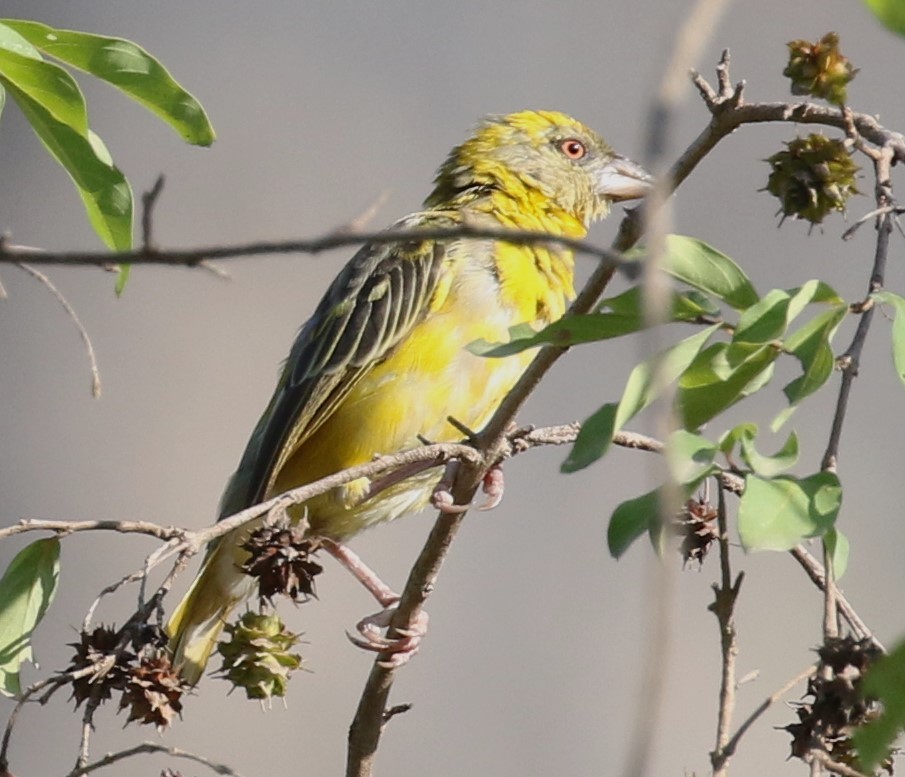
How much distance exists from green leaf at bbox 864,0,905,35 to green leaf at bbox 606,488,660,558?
74cm

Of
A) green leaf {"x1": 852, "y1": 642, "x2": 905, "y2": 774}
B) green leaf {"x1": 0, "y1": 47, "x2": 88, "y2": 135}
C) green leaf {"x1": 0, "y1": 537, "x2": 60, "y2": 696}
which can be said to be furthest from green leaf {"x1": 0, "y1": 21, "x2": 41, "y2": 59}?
green leaf {"x1": 852, "y1": 642, "x2": 905, "y2": 774}

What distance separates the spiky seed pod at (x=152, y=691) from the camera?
2.13 m

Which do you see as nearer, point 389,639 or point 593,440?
point 593,440

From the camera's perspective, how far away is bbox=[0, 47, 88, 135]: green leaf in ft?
7.00

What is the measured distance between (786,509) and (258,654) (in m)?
1.21

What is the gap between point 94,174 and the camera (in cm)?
235

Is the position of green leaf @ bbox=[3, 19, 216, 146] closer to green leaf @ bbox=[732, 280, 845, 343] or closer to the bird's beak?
green leaf @ bbox=[732, 280, 845, 343]

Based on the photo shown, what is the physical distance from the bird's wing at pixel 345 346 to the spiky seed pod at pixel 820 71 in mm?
2009

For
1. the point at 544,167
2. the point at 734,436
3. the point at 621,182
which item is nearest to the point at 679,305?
the point at 734,436

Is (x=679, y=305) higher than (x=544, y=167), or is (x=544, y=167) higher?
(x=544, y=167)

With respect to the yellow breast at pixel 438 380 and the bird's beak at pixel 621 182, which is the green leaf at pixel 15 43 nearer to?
the yellow breast at pixel 438 380

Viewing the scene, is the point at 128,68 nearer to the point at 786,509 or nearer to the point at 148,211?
the point at 148,211

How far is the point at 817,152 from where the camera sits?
2.14 meters

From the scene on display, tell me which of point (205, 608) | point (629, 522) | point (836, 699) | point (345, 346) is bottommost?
point (205, 608)
